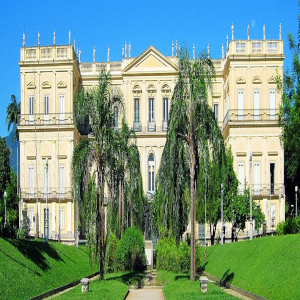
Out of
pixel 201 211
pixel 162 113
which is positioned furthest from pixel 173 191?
pixel 162 113

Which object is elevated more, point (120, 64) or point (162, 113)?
point (120, 64)

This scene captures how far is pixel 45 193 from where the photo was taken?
54.8 metres

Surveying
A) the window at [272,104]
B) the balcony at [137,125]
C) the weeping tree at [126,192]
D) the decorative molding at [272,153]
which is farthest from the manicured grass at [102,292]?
the balcony at [137,125]

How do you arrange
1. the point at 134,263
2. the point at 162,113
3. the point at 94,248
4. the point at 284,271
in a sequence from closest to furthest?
1. the point at 284,271
2. the point at 94,248
3. the point at 134,263
4. the point at 162,113

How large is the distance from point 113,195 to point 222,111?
89.5 ft

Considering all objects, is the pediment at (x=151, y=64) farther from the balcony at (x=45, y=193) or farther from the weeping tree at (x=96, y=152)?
the weeping tree at (x=96, y=152)

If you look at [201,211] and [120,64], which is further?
[120,64]

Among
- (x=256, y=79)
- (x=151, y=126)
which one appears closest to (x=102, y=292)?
(x=256, y=79)

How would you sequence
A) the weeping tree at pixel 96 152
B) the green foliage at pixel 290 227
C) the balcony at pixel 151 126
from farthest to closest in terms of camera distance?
1. the balcony at pixel 151 126
2. the green foliage at pixel 290 227
3. the weeping tree at pixel 96 152

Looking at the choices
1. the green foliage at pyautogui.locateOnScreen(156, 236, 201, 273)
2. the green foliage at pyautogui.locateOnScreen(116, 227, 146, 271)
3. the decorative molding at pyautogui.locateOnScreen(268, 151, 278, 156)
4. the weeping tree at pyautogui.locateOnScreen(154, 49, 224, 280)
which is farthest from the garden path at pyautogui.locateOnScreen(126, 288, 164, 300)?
the decorative molding at pyautogui.locateOnScreen(268, 151, 278, 156)

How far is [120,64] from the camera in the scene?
61.4m

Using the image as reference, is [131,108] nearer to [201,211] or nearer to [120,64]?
[120,64]

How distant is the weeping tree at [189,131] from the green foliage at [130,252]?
9317mm

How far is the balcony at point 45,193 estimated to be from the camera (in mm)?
54625
